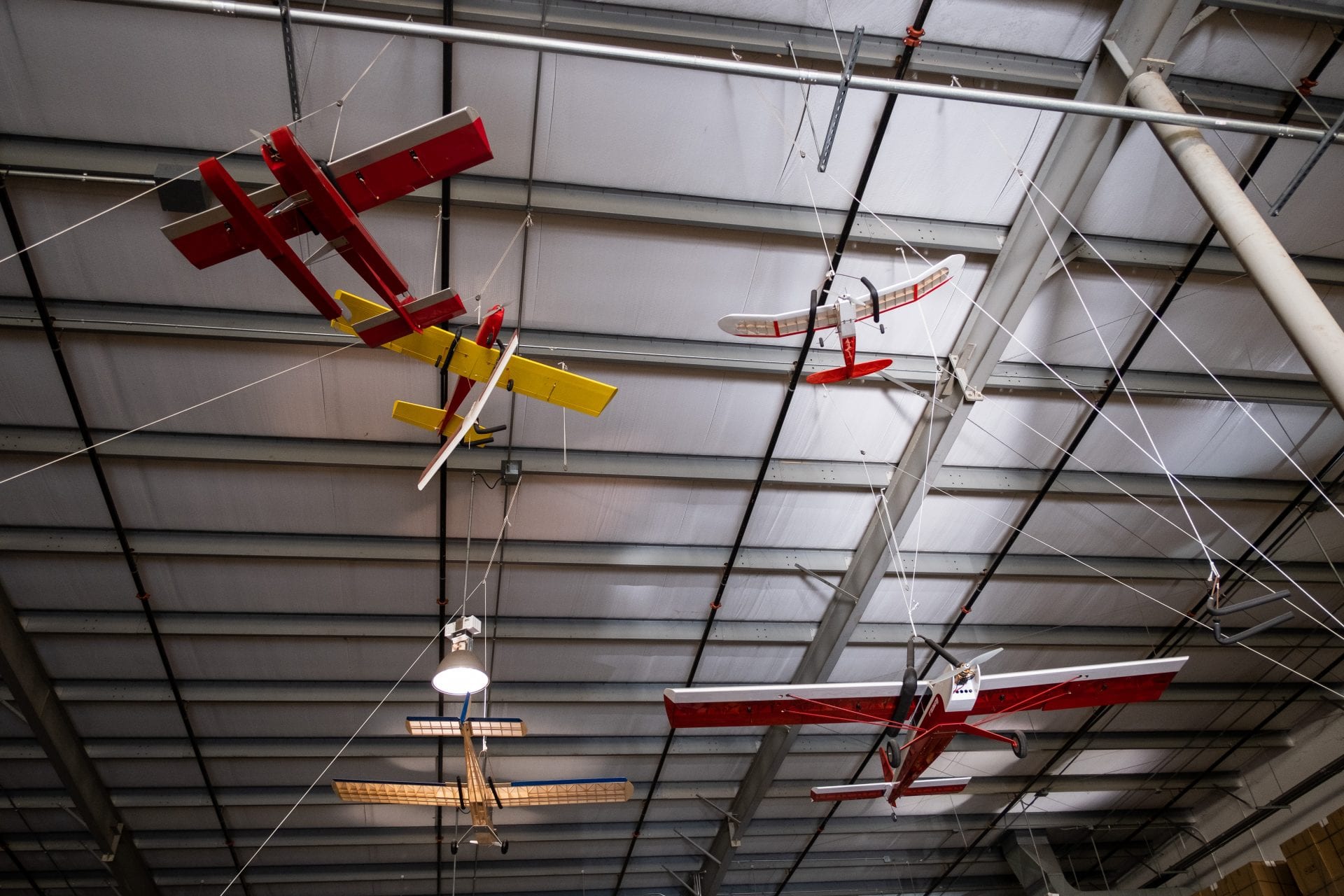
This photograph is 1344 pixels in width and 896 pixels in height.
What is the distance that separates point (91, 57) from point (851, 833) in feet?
53.5

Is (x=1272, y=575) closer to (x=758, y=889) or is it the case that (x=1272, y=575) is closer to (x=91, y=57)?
(x=758, y=889)

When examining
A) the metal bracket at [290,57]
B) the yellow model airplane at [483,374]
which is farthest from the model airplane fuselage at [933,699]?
the metal bracket at [290,57]

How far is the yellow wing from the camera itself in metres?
7.86

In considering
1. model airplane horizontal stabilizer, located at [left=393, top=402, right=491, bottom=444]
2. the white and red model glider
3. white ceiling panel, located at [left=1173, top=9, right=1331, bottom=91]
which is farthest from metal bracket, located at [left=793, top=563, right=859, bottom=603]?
white ceiling panel, located at [left=1173, top=9, right=1331, bottom=91]

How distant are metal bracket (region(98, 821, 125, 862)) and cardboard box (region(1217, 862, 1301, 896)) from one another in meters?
17.9

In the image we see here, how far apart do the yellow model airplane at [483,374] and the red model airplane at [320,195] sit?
1.27m

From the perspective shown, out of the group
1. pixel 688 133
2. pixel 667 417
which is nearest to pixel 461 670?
pixel 667 417

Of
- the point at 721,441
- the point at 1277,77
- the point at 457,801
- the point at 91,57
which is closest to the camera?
the point at 91,57

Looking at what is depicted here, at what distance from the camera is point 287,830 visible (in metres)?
14.8

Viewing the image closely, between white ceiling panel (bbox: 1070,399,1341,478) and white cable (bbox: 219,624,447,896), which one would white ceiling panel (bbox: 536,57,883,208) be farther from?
white cable (bbox: 219,624,447,896)

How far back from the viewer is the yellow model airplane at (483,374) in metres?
7.75

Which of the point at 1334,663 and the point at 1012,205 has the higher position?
the point at 1012,205

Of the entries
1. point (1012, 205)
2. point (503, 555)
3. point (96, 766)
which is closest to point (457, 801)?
point (503, 555)

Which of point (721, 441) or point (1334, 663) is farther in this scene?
point (1334, 663)
